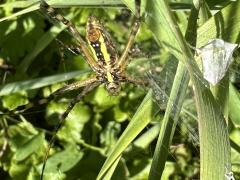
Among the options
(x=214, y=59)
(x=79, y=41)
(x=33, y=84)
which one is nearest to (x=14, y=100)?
(x=33, y=84)

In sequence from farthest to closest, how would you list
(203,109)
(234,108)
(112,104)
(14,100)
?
(112,104)
(14,100)
(234,108)
(203,109)

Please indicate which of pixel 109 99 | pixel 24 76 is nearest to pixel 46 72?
pixel 24 76

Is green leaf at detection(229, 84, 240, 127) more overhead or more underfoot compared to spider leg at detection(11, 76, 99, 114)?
more underfoot

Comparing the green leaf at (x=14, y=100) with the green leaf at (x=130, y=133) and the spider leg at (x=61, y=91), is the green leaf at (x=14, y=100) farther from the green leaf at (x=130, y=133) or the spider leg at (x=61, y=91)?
the green leaf at (x=130, y=133)

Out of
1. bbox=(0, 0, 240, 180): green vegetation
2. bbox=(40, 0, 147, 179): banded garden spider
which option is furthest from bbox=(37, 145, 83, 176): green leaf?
bbox=(40, 0, 147, 179): banded garden spider

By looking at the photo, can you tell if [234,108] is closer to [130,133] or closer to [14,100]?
[130,133]

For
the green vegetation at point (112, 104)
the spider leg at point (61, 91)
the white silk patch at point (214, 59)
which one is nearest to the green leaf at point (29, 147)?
the green vegetation at point (112, 104)

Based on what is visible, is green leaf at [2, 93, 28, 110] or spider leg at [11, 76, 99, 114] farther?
green leaf at [2, 93, 28, 110]

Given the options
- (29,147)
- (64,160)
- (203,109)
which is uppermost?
(203,109)

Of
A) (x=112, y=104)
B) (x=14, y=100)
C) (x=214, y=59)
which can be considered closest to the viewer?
(x=214, y=59)

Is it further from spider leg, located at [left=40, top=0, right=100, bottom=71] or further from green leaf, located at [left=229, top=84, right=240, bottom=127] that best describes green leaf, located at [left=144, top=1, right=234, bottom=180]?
spider leg, located at [left=40, top=0, right=100, bottom=71]
